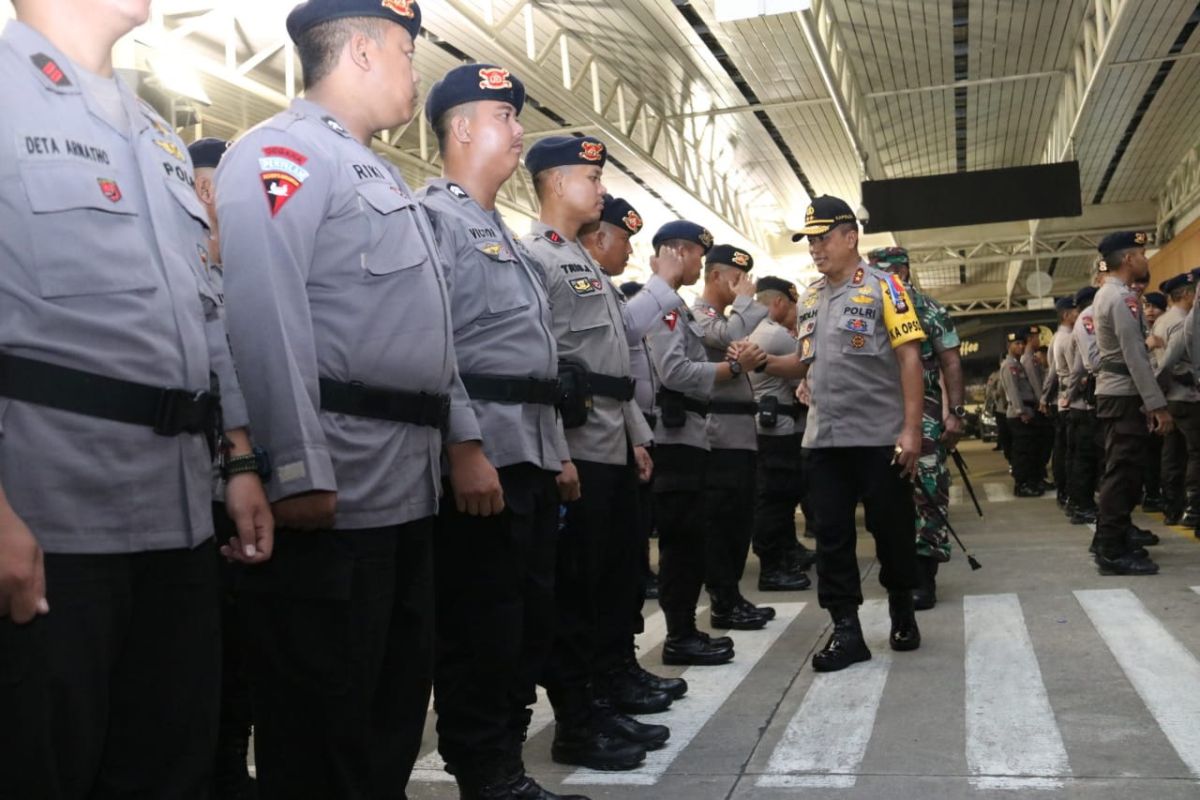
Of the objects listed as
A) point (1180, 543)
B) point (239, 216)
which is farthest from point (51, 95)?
point (1180, 543)

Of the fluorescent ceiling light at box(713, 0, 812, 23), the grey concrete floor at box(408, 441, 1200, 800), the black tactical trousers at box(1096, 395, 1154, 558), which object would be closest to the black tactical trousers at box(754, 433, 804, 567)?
the grey concrete floor at box(408, 441, 1200, 800)

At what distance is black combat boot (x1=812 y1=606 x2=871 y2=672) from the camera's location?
416 centimetres

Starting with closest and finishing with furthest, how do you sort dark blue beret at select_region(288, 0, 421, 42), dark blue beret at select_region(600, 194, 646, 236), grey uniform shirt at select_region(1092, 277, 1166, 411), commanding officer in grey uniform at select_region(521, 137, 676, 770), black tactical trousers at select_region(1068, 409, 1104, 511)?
1. dark blue beret at select_region(288, 0, 421, 42)
2. commanding officer in grey uniform at select_region(521, 137, 676, 770)
3. dark blue beret at select_region(600, 194, 646, 236)
4. grey uniform shirt at select_region(1092, 277, 1166, 411)
5. black tactical trousers at select_region(1068, 409, 1104, 511)

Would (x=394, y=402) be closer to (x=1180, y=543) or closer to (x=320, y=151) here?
(x=320, y=151)

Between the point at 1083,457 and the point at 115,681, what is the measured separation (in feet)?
27.1

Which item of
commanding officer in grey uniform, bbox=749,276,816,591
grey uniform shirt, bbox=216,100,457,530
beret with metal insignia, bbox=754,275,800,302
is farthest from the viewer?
beret with metal insignia, bbox=754,275,800,302

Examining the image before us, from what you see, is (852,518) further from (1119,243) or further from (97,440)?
(97,440)

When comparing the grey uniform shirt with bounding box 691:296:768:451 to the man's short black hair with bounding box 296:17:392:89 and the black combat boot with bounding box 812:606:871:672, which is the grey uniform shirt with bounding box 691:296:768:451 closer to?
the black combat boot with bounding box 812:606:871:672

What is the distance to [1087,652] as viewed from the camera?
13.9ft

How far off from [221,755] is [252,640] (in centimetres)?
108

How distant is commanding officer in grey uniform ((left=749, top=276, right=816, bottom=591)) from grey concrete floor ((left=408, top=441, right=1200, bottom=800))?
873 millimetres

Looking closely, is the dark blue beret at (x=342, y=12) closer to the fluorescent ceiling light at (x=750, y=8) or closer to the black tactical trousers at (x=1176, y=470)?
the fluorescent ceiling light at (x=750, y=8)

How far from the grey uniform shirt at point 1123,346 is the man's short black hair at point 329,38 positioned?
16.2 ft

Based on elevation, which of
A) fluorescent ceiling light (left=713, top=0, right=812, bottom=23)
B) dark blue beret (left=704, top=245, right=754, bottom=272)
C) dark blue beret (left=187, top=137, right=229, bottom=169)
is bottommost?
dark blue beret (left=704, top=245, right=754, bottom=272)
